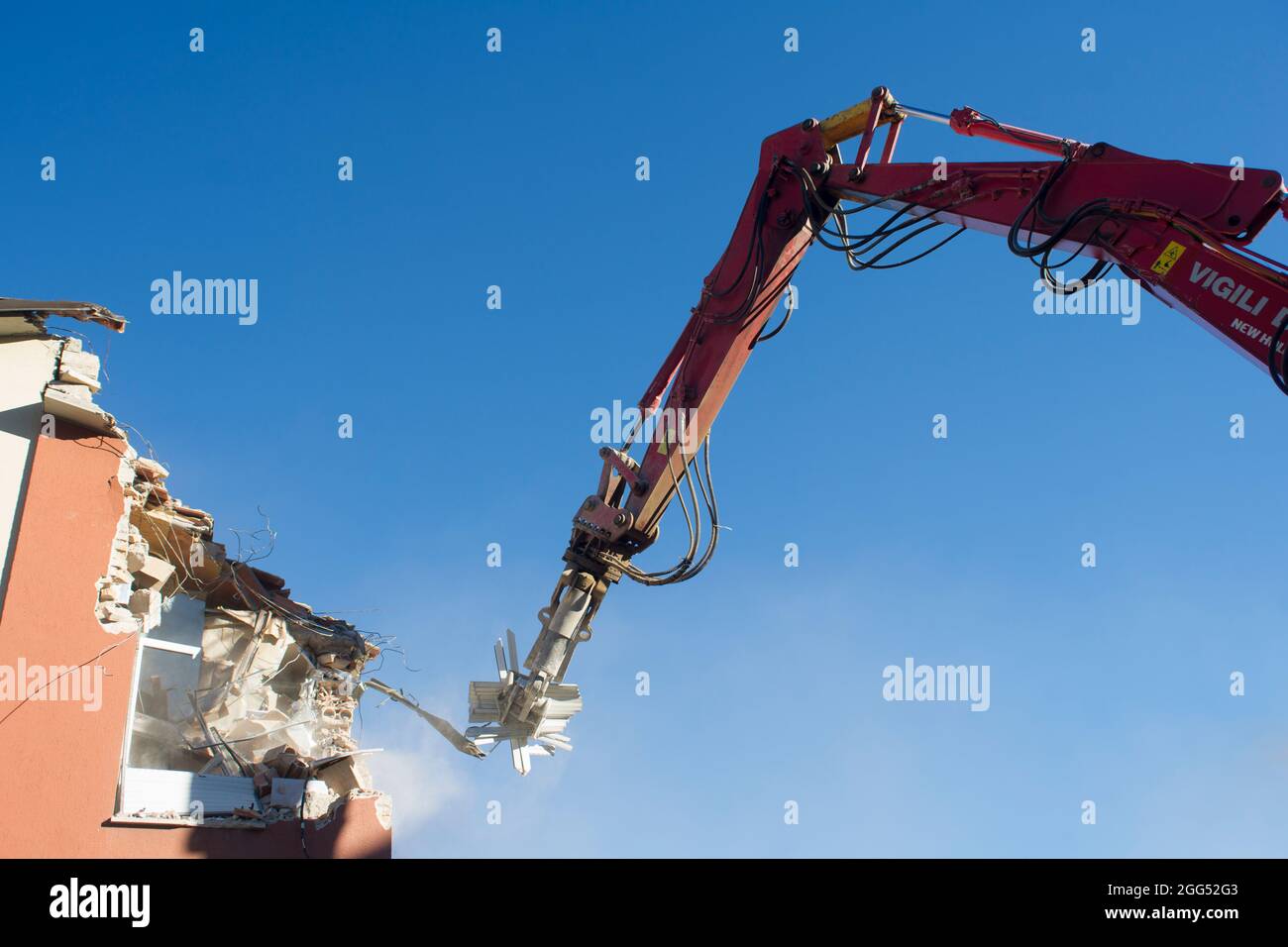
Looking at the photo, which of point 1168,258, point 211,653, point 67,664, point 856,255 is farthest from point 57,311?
point 1168,258

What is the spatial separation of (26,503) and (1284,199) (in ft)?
27.9

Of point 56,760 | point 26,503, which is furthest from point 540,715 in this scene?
Answer: point 26,503

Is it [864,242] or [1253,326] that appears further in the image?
[864,242]

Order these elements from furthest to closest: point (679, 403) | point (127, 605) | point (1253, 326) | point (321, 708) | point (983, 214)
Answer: point (321, 708) → point (127, 605) → point (679, 403) → point (983, 214) → point (1253, 326)

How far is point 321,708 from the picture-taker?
12008 millimetres

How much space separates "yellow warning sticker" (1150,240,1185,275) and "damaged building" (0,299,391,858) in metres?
7.69

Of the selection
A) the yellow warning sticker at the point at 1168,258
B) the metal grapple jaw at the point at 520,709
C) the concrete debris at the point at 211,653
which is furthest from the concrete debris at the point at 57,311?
the yellow warning sticker at the point at 1168,258

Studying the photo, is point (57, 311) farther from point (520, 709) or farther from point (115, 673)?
point (520, 709)

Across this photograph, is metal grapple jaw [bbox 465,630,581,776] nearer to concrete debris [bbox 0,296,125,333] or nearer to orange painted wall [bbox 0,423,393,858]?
orange painted wall [bbox 0,423,393,858]

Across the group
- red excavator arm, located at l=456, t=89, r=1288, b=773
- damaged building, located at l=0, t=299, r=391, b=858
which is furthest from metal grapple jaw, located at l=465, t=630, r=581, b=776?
damaged building, located at l=0, t=299, r=391, b=858

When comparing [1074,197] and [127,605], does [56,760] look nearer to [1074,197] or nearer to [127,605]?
[127,605]

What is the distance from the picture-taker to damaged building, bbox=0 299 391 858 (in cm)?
761

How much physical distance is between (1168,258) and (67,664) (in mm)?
7949
